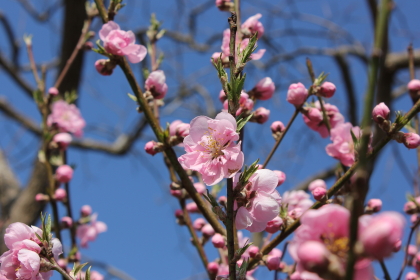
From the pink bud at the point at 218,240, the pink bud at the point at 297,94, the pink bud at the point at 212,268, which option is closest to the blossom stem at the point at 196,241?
the pink bud at the point at 212,268

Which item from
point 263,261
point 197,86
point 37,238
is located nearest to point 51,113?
point 37,238

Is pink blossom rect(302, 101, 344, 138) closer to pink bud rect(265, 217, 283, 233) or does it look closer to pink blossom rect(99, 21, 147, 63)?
pink bud rect(265, 217, 283, 233)

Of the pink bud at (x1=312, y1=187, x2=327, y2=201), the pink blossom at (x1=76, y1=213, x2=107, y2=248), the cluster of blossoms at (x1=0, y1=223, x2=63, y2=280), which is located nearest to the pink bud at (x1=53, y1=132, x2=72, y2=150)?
the pink blossom at (x1=76, y1=213, x2=107, y2=248)

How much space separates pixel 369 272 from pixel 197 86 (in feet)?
15.3

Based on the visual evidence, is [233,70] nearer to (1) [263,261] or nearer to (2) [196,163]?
(2) [196,163]

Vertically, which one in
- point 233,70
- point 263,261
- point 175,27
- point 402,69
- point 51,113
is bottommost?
point 263,261

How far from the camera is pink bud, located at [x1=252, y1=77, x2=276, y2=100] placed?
111 cm

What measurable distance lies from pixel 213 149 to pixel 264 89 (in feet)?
1.08

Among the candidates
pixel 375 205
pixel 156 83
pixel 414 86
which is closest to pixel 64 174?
pixel 156 83

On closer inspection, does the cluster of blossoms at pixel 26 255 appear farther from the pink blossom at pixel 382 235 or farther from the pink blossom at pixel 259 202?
the pink blossom at pixel 382 235

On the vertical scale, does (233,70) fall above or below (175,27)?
below

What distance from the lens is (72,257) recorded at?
138cm

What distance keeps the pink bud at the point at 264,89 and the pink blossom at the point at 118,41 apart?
13.7 inches

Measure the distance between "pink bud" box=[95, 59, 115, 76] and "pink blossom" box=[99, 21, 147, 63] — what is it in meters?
0.04
